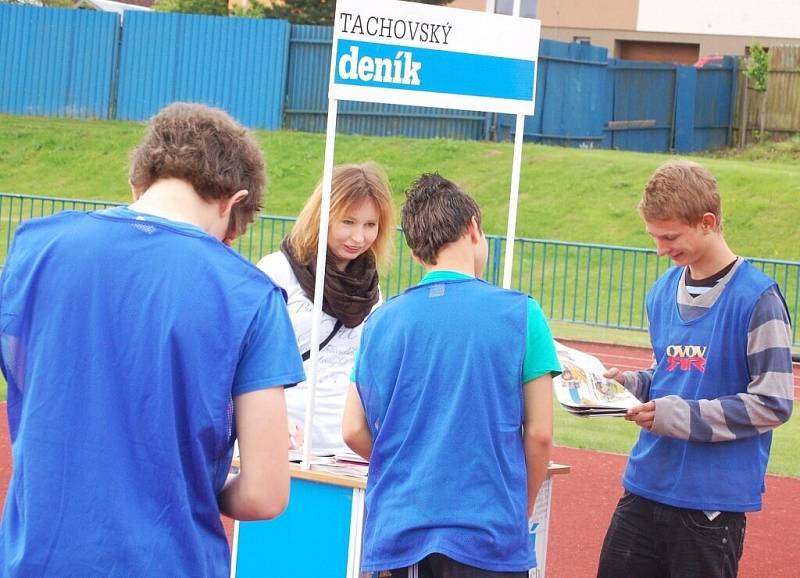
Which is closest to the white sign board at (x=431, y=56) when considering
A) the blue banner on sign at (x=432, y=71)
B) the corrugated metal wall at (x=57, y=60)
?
the blue banner on sign at (x=432, y=71)

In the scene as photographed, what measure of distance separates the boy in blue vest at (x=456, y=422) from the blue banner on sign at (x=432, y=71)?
116 centimetres

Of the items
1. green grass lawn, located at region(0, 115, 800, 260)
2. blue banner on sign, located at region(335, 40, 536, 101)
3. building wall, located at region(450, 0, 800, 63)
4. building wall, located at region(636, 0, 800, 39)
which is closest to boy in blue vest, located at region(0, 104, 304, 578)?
blue banner on sign, located at region(335, 40, 536, 101)

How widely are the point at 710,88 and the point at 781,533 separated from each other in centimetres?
2296

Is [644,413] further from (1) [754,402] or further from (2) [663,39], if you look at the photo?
(2) [663,39]

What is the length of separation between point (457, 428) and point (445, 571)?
1.23 ft

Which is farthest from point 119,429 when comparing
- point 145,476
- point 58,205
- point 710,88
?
point 710,88

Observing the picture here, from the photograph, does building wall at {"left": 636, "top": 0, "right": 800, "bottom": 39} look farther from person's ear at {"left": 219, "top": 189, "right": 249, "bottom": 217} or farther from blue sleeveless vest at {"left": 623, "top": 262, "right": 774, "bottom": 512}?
person's ear at {"left": 219, "top": 189, "right": 249, "bottom": 217}

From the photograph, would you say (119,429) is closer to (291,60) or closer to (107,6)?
(291,60)

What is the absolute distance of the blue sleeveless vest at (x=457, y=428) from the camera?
3191 millimetres

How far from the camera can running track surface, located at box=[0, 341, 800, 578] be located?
647 cm

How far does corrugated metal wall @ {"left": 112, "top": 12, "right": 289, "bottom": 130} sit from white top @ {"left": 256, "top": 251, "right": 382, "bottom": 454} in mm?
21080

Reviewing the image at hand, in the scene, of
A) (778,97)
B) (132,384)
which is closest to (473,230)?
(132,384)

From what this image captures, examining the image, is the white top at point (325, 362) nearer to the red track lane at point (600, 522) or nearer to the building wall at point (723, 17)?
the red track lane at point (600, 522)

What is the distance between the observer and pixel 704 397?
12.6ft
